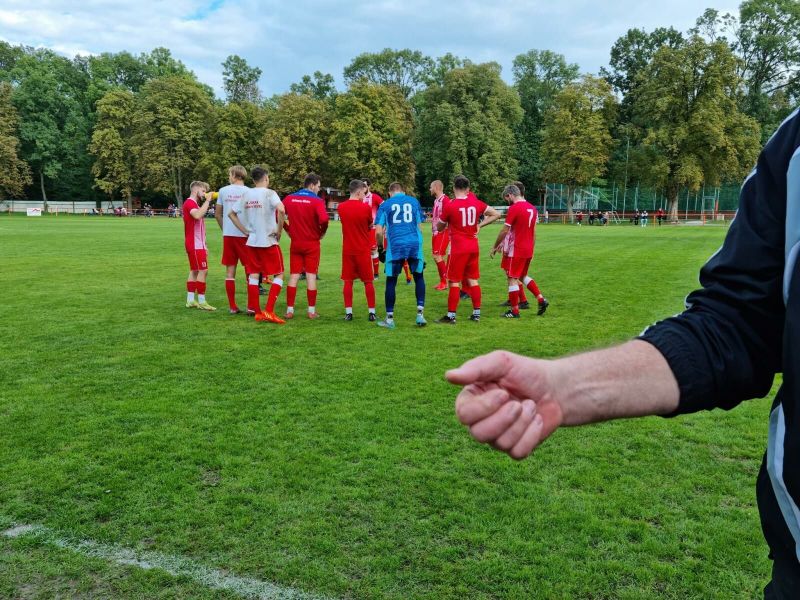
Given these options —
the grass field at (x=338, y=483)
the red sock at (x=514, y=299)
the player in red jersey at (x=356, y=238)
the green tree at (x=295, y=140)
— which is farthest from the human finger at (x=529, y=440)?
the green tree at (x=295, y=140)

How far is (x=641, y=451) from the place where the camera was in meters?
4.75

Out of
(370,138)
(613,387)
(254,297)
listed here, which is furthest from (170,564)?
(370,138)

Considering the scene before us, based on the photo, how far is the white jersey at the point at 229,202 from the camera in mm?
10031

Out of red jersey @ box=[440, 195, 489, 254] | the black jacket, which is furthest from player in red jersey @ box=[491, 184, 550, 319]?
the black jacket

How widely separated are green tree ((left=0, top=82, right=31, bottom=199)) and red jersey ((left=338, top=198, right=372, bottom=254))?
6900 centimetres

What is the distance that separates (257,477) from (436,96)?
64.0 metres

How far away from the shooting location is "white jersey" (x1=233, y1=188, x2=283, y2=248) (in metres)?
9.81

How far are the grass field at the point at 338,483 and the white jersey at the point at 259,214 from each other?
7.63 feet

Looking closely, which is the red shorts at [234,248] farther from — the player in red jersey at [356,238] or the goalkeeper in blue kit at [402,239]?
the goalkeeper in blue kit at [402,239]

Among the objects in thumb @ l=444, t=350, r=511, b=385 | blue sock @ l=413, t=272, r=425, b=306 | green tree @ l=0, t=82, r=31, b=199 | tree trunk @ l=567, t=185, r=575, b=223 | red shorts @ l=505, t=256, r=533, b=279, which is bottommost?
blue sock @ l=413, t=272, r=425, b=306

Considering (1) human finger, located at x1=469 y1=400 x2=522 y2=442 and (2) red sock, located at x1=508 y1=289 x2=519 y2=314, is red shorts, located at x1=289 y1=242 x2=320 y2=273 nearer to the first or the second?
(2) red sock, located at x1=508 y1=289 x2=519 y2=314

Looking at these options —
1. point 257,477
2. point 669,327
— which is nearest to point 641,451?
point 257,477

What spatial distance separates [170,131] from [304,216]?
61.6m

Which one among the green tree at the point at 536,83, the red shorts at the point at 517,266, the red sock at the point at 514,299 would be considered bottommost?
the red sock at the point at 514,299
